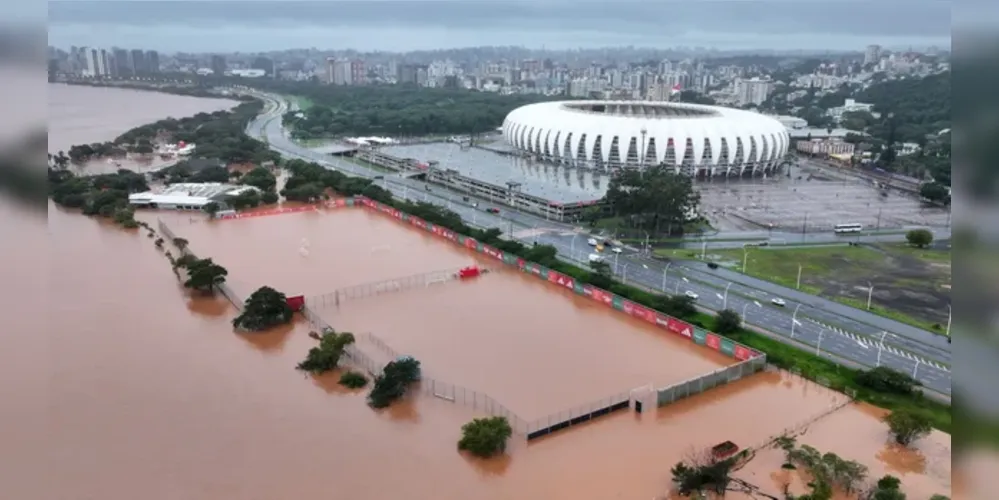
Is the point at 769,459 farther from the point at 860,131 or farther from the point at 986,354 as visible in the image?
the point at 860,131

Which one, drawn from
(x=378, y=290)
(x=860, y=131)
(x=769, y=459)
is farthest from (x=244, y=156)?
(x=860, y=131)

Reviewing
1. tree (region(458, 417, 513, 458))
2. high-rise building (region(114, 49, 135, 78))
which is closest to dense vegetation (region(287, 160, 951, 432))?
Answer: tree (region(458, 417, 513, 458))

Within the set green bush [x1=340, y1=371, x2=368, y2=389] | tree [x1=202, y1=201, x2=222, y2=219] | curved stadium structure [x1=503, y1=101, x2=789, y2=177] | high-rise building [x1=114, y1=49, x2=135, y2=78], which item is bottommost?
green bush [x1=340, y1=371, x2=368, y2=389]

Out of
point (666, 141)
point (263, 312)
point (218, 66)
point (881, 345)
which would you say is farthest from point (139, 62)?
point (881, 345)

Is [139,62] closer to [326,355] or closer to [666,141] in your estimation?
[666,141]

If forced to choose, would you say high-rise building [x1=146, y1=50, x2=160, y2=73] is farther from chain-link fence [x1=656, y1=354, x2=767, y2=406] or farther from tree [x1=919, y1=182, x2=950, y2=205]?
chain-link fence [x1=656, y1=354, x2=767, y2=406]
